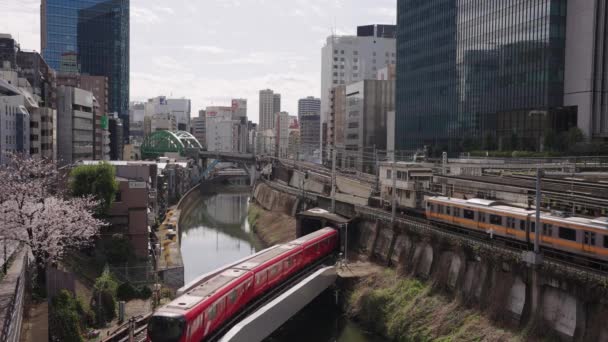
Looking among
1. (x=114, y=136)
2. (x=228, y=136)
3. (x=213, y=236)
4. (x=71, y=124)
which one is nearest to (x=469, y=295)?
(x=213, y=236)

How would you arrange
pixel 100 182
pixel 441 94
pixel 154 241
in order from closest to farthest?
pixel 100 182, pixel 154 241, pixel 441 94

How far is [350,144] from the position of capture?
91688 millimetres

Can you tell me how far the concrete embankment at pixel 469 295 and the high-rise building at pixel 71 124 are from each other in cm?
3732

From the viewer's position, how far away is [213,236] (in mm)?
55938

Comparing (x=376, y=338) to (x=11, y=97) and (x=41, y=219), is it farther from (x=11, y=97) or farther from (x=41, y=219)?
(x=11, y=97)

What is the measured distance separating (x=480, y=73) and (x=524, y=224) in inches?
1498

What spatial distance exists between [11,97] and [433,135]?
148ft

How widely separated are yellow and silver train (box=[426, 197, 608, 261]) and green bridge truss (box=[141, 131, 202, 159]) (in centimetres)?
8577

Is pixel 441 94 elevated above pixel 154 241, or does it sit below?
above

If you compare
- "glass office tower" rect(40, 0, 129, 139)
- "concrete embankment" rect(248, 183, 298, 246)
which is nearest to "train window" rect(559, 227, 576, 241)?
"concrete embankment" rect(248, 183, 298, 246)

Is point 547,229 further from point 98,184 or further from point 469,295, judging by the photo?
point 98,184

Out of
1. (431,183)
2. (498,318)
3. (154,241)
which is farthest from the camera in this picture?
(154,241)

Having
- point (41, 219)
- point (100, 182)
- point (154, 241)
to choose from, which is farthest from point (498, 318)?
point (154, 241)

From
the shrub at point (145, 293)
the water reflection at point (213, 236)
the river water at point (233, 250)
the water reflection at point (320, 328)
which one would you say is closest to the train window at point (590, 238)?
the water reflection at point (320, 328)
